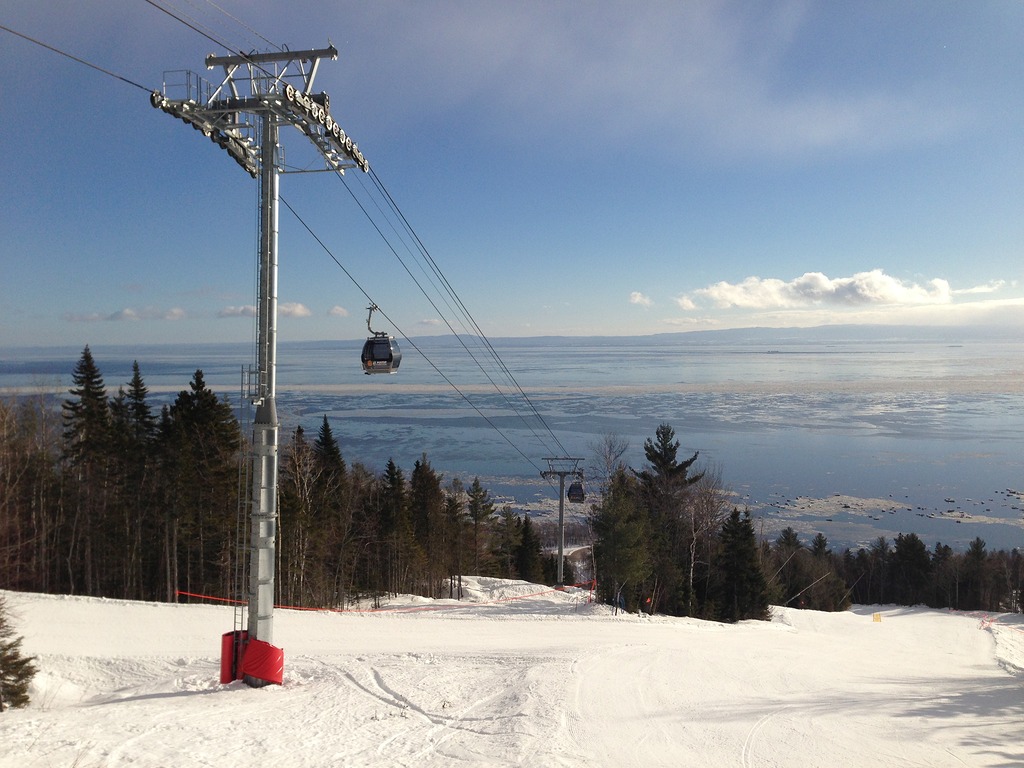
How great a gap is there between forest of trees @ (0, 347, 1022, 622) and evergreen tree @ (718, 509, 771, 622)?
68 mm

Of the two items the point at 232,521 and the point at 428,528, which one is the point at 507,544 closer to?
the point at 428,528

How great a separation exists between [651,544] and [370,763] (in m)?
21.7

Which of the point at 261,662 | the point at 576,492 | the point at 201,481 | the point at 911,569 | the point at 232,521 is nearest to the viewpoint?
the point at 261,662

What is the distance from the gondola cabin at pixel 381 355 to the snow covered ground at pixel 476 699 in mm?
5188

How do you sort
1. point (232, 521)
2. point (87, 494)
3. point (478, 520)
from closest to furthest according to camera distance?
point (232, 521) < point (87, 494) < point (478, 520)

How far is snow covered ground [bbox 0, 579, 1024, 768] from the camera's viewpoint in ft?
23.5

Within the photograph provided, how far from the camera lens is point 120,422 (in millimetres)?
26047

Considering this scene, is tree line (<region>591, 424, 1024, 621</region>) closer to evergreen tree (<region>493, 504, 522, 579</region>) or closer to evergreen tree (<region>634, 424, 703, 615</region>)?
evergreen tree (<region>634, 424, 703, 615</region>)

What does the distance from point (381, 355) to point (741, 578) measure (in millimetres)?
27535

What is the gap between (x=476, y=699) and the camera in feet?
29.9

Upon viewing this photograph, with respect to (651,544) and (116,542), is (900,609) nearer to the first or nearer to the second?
(651,544)

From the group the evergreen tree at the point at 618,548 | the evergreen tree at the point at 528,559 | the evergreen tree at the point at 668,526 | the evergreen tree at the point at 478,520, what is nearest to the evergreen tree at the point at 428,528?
the evergreen tree at the point at 478,520

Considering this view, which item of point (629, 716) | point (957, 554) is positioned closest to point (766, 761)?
point (629, 716)

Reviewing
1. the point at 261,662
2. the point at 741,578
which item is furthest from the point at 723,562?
the point at 261,662
